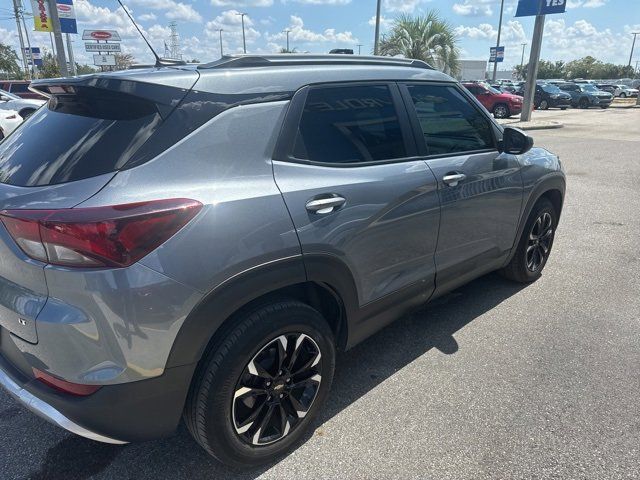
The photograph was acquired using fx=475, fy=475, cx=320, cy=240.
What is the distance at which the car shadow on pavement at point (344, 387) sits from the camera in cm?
224

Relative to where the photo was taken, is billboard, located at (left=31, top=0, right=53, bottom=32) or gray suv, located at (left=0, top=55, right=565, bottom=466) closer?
gray suv, located at (left=0, top=55, right=565, bottom=466)

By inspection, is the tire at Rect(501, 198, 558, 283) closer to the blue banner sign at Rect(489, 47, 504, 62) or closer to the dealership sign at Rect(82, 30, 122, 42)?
the dealership sign at Rect(82, 30, 122, 42)

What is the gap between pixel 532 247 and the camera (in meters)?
4.20

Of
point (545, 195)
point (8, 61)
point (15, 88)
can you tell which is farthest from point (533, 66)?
point (8, 61)

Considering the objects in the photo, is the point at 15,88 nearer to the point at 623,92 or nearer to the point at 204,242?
the point at 204,242

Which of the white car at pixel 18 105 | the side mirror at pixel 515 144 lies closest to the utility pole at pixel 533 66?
the white car at pixel 18 105

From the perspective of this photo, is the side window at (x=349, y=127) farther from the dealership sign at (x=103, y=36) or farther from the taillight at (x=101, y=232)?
the dealership sign at (x=103, y=36)

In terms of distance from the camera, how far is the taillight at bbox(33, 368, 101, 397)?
1785 millimetres

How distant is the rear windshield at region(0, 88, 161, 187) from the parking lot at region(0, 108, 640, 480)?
1368 mm

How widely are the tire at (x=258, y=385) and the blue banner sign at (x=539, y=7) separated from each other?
2157 centimetres

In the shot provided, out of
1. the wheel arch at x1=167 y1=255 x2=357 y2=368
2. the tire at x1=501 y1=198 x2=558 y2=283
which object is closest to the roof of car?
the wheel arch at x1=167 y1=255 x2=357 y2=368

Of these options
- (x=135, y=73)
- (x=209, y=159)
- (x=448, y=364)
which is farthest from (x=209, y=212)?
(x=448, y=364)

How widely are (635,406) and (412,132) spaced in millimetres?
2008

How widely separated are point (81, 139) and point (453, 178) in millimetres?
2098
